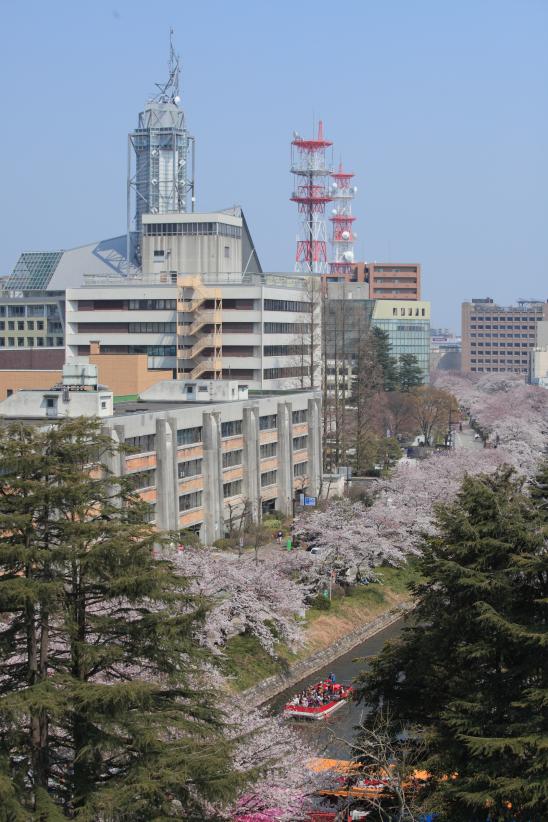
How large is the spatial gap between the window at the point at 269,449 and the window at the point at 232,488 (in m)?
3.00

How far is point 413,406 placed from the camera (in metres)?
92.2

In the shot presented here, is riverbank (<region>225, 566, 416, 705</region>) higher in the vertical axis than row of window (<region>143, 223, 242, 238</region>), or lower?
lower

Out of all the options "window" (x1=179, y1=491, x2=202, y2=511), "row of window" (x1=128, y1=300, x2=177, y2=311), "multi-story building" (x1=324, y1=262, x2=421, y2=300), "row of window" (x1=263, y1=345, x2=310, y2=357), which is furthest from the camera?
"multi-story building" (x1=324, y1=262, x2=421, y2=300)

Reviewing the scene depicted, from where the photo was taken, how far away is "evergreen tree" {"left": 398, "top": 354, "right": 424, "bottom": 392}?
106312 mm

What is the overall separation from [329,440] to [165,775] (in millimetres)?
52316

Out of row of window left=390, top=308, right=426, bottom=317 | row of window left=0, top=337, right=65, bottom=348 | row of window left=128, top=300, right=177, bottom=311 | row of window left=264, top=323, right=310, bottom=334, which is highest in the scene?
row of window left=390, top=308, right=426, bottom=317

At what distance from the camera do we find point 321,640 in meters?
38.1

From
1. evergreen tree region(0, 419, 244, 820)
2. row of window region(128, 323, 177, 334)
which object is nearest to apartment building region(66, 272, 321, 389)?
row of window region(128, 323, 177, 334)

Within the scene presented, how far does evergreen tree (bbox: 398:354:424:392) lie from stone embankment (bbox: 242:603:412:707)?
63.0 meters

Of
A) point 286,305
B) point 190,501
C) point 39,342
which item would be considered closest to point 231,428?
point 190,501

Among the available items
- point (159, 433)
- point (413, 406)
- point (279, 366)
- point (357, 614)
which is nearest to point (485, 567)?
point (357, 614)

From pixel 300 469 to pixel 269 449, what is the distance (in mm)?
4607

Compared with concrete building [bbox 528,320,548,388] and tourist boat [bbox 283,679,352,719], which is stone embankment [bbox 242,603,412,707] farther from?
concrete building [bbox 528,320,548,388]

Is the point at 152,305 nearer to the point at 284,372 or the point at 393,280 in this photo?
the point at 284,372
